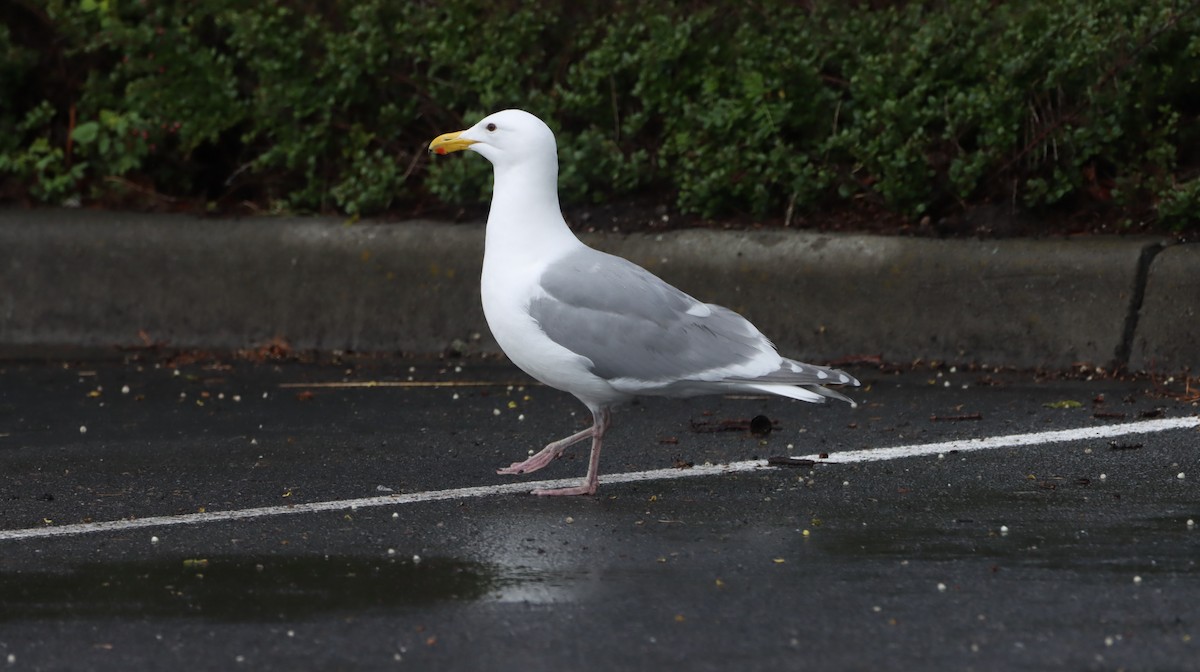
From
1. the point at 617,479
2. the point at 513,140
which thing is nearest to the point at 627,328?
the point at 617,479

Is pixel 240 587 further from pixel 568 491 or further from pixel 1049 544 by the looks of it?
pixel 1049 544

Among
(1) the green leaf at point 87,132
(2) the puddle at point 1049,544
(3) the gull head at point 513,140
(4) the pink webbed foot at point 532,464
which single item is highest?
(3) the gull head at point 513,140

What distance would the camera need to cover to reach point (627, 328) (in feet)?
18.5

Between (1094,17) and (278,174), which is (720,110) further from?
(278,174)

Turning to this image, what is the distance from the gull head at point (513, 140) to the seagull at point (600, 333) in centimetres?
16

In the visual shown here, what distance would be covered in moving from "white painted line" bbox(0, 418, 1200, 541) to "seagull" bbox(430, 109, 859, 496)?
0.21 meters

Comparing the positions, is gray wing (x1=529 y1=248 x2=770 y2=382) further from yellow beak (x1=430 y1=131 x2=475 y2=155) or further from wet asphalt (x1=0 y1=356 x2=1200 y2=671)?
yellow beak (x1=430 y1=131 x2=475 y2=155)

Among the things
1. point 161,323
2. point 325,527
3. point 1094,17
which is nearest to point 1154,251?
point 1094,17

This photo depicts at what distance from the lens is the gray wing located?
5586 mm

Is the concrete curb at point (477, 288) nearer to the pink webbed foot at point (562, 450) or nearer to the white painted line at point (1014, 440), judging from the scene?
the white painted line at point (1014, 440)

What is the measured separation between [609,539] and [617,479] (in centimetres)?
97

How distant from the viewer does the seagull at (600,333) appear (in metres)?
5.58

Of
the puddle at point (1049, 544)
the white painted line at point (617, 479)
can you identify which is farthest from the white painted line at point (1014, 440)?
the puddle at point (1049, 544)

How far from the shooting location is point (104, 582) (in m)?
4.32
